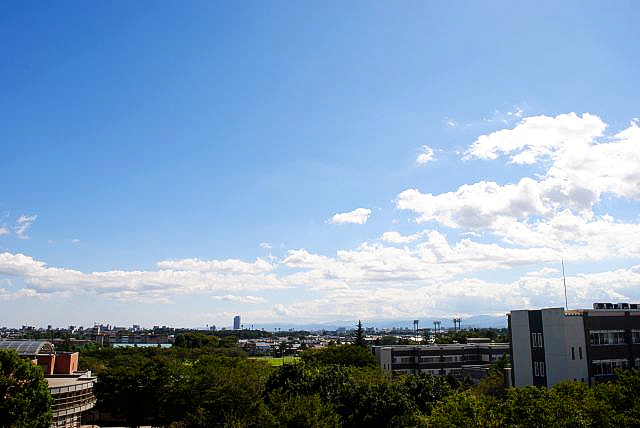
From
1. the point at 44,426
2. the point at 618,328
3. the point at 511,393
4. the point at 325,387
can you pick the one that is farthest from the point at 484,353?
the point at 44,426

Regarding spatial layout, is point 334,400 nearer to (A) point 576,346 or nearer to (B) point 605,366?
(A) point 576,346

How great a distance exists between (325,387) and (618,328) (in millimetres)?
31206

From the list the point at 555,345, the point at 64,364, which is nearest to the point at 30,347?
the point at 64,364

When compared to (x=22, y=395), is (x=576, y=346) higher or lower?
higher

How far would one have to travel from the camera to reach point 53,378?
6300 cm

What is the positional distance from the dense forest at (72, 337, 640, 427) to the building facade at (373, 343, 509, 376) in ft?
118

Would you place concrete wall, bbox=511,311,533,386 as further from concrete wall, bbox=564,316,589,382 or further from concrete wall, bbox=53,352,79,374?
concrete wall, bbox=53,352,79,374

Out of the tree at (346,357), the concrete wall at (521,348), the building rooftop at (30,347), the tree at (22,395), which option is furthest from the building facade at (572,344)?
the building rooftop at (30,347)

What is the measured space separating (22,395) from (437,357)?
87.0 metres

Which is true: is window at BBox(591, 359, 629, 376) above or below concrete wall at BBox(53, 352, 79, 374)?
above

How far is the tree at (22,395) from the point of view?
109 ft

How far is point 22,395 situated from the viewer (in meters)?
33.9

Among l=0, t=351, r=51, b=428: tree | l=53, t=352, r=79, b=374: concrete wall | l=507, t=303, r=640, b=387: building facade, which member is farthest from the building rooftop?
l=507, t=303, r=640, b=387: building facade

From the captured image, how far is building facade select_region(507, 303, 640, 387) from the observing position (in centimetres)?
5222
